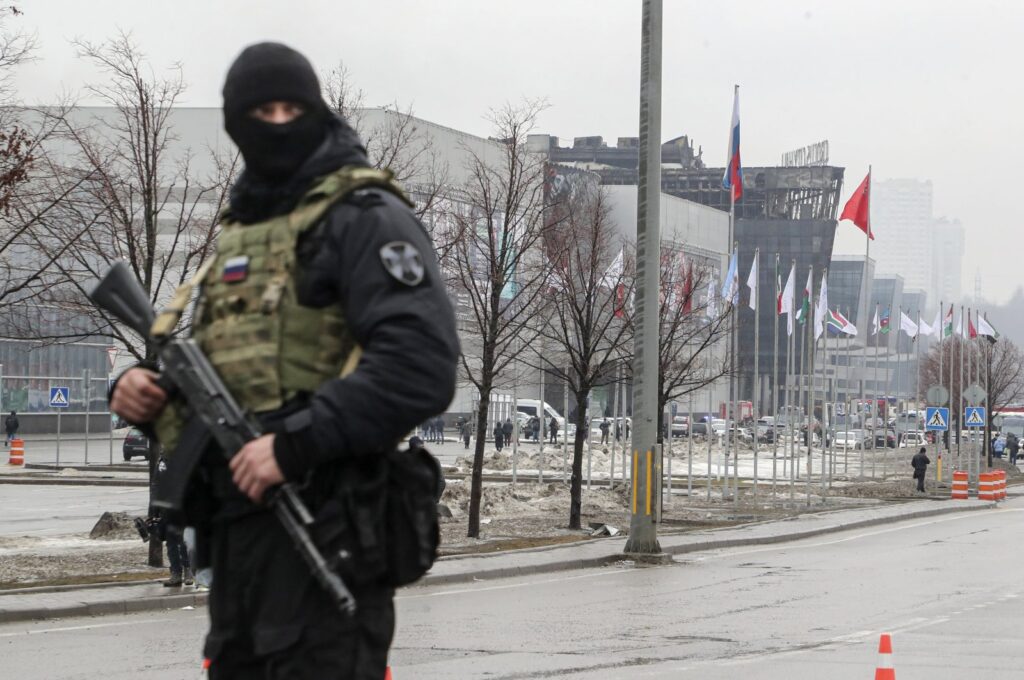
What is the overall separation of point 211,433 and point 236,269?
1.28ft

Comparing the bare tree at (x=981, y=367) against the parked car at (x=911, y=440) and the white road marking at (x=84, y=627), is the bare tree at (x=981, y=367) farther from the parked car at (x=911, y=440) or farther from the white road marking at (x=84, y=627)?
the white road marking at (x=84, y=627)

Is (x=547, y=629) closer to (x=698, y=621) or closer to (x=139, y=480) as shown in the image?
(x=698, y=621)

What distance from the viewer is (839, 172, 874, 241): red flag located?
45.2 meters

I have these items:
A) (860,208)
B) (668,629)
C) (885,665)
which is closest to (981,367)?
(860,208)

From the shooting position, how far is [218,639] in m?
3.54

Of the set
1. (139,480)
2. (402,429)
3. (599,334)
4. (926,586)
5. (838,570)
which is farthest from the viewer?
(139,480)

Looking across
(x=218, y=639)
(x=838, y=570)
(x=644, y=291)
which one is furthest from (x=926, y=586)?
(x=218, y=639)

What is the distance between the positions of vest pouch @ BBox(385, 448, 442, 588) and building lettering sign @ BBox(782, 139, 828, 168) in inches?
6414

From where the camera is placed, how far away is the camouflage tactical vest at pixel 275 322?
11.6ft

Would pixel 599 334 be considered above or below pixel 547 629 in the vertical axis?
above

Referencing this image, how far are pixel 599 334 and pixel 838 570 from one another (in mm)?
9004

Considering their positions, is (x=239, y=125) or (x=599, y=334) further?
(x=599, y=334)

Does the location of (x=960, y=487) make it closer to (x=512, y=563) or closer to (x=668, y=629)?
(x=512, y=563)

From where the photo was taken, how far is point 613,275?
33.6m
